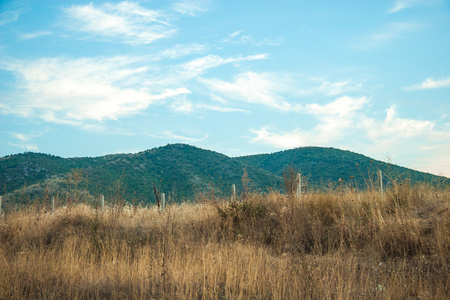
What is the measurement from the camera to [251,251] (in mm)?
6371

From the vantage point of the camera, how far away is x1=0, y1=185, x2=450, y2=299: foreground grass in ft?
15.6

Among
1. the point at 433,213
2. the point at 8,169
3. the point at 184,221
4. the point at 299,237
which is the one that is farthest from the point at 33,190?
the point at 433,213

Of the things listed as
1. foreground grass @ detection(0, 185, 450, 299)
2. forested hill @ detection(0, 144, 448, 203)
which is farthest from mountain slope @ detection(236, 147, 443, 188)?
foreground grass @ detection(0, 185, 450, 299)

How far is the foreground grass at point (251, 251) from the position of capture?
187 inches

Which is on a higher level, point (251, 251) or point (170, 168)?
point (170, 168)

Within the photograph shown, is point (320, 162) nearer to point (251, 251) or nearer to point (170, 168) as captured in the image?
point (170, 168)

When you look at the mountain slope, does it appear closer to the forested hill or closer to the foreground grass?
the forested hill

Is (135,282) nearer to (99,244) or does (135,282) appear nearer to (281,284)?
(281,284)

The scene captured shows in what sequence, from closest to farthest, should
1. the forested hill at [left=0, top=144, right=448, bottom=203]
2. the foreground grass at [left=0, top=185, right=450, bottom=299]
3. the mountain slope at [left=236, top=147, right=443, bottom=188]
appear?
1. the foreground grass at [left=0, top=185, right=450, bottom=299]
2. the forested hill at [left=0, top=144, right=448, bottom=203]
3. the mountain slope at [left=236, top=147, right=443, bottom=188]

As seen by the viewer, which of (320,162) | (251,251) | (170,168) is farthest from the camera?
(170,168)

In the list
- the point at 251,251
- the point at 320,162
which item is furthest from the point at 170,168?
the point at 251,251

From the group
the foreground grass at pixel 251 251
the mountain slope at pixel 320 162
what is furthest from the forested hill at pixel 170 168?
the foreground grass at pixel 251 251

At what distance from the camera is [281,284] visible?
480 cm

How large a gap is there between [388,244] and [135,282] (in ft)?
17.4
